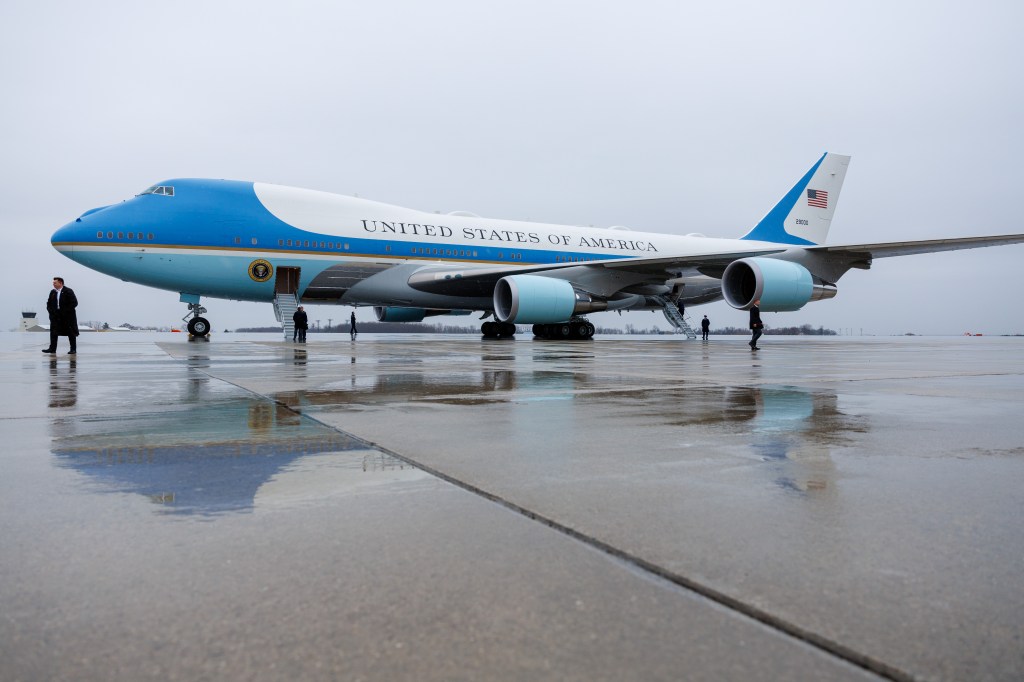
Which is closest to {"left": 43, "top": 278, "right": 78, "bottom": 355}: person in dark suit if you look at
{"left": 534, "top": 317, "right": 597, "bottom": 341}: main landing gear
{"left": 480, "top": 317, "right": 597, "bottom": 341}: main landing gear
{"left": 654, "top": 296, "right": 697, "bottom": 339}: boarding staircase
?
{"left": 480, "top": 317, "right": 597, "bottom": 341}: main landing gear

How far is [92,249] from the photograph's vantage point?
15.3 metres

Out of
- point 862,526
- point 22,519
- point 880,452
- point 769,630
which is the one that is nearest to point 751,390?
point 880,452

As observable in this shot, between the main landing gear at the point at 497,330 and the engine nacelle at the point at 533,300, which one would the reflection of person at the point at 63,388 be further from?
the main landing gear at the point at 497,330

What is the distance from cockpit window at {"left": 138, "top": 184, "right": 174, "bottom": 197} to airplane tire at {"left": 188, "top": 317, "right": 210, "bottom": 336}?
3.75 meters

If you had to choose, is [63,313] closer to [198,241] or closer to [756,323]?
[198,241]

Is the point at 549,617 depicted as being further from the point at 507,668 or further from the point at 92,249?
the point at 92,249

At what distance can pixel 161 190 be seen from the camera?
628 inches

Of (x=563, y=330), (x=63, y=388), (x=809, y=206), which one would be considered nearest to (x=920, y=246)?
(x=809, y=206)

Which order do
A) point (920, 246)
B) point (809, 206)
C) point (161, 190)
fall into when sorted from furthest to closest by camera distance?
point (809, 206)
point (920, 246)
point (161, 190)

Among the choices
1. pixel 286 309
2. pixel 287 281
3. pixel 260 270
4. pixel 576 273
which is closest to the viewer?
pixel 260 270

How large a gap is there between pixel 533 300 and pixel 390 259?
165 inches

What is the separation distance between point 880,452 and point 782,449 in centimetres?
38

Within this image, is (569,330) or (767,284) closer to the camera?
(767,284)

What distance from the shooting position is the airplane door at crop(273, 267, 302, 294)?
55.6 ft
